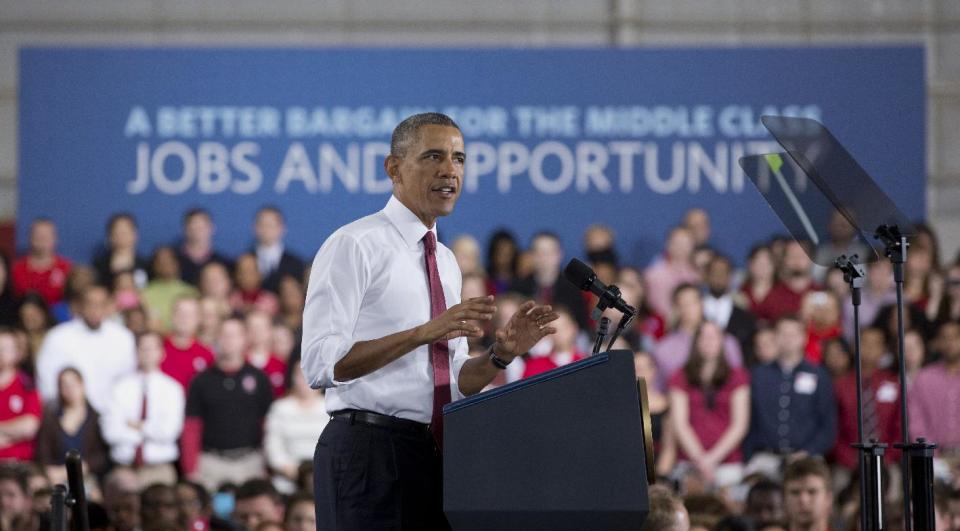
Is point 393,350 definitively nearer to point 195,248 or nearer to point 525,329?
point 525,329

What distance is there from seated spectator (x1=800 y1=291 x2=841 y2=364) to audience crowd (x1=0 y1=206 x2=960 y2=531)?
1cm

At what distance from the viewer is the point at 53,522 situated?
3475 mm

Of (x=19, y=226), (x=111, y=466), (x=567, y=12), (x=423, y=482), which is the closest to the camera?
(x=423, y=482)

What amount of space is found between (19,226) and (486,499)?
795 centimetres

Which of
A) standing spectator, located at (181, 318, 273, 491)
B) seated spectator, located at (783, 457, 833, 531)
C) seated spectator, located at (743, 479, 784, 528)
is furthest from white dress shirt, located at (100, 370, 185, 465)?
seated spectator, located at (783, 457, 833, 531)

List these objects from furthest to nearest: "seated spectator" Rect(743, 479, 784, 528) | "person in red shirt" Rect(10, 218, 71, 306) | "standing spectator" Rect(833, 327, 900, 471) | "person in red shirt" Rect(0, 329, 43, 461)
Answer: "person in red shirt" Rect(10, 218, 71, 306) < "person in red shirt" Rect(0, 329, 43, 461) < "standing spectator" Rect(833, 327, 900, 471) < "seated spectator" Rect(743, 479, 784, 528)

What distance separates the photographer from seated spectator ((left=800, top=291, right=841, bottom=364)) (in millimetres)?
9242

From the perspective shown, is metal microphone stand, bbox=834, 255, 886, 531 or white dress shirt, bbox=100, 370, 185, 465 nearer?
metal microphone stand, bbox=834, 255, 886, 531

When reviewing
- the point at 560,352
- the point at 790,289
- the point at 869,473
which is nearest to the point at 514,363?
the point at 560,352

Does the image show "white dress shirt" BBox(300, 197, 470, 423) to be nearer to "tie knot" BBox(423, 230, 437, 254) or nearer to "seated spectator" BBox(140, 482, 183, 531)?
"tie knot" BBox(423, 230, 437, 254)

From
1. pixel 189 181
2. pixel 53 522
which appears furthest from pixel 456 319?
pixel 189 181

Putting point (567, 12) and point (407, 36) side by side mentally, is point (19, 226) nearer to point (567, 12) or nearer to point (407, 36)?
point (407, 36)

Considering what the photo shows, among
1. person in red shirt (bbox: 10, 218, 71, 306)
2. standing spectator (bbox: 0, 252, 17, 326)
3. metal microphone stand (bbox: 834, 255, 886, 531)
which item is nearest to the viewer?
metal microphone stand (bbox: 834, 255, 886, 531)

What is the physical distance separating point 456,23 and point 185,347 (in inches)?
204
